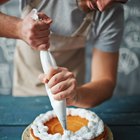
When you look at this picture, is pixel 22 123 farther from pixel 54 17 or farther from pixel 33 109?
pixel 54 17

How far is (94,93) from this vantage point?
4.18ft

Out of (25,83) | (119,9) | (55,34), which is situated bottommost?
(25,83)

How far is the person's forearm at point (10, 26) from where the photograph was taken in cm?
104

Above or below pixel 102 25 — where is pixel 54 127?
below

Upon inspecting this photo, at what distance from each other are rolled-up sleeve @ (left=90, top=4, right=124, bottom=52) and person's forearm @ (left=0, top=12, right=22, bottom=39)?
15.8 inches

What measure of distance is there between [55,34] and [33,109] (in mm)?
318

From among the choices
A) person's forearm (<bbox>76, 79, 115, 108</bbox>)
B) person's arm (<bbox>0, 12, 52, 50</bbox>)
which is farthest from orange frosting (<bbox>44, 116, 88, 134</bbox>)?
person's arm (<bbox>0, 12, 52, 50</bbox>)

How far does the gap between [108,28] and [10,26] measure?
1.50ft

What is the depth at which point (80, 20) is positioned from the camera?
1.35 metres

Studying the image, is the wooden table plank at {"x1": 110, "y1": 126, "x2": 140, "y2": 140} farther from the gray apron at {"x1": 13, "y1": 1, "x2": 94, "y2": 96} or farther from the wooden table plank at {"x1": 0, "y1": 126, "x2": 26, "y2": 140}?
the gray apron at {"x1": 13, "y1": 1, "x2": 94, "y2": 96}

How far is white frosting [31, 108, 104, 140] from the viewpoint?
97 cm

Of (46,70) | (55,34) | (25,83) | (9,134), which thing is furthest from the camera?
(25,83)

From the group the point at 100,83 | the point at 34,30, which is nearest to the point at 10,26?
the point at 34,30

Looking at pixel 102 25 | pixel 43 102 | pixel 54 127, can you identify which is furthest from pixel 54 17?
pixel 54 127
